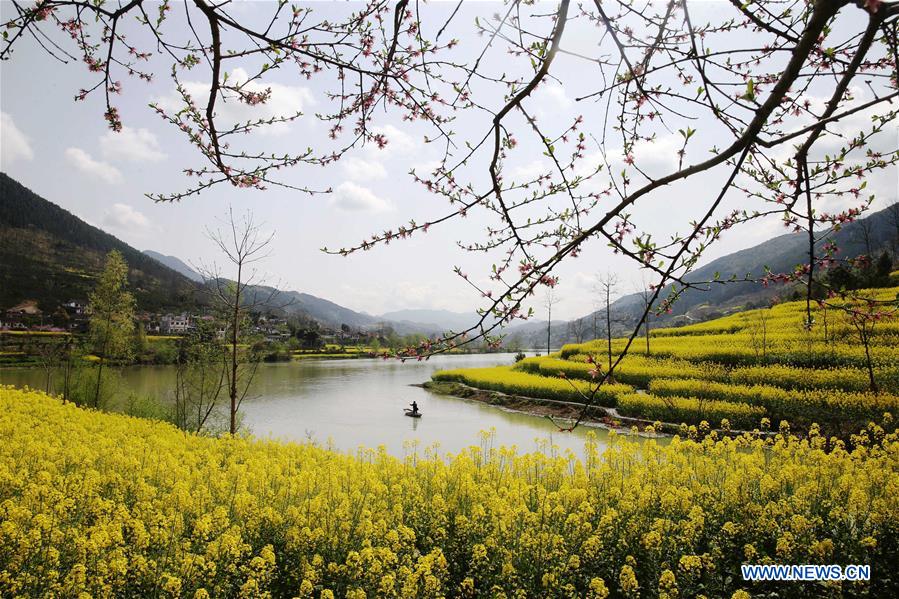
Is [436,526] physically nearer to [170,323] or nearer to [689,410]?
[689,410]

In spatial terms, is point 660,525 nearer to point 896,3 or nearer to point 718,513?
point 718,513

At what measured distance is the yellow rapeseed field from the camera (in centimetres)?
296

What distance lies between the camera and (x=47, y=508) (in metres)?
3.67

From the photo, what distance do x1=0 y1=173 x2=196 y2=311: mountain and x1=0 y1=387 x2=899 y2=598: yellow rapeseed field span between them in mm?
68900

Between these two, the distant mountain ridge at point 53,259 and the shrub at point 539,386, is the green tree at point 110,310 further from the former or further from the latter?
the distant mountain ridge at point 53,259

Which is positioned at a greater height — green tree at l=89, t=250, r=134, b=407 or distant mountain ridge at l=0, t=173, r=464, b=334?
distant mountain ridge at l=0, t=173, r=464, b=334

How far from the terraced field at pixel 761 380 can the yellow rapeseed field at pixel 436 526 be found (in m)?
3.49

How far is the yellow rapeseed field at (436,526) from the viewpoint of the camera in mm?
2959

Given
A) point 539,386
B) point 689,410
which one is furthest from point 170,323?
point 689,410

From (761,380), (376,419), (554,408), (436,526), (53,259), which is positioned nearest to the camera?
(436,526)

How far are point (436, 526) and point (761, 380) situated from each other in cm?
1386

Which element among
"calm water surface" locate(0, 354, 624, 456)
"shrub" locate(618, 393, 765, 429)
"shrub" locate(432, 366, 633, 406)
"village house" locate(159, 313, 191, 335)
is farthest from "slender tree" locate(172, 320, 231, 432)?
"village house" locate(159, 313, 191, 335)

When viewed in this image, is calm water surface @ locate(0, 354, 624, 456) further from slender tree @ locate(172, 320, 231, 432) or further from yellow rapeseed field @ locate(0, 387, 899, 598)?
yellow rapeseed field @ locate(0, 387, 899, 598)

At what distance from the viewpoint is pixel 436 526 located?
3.95 metres
